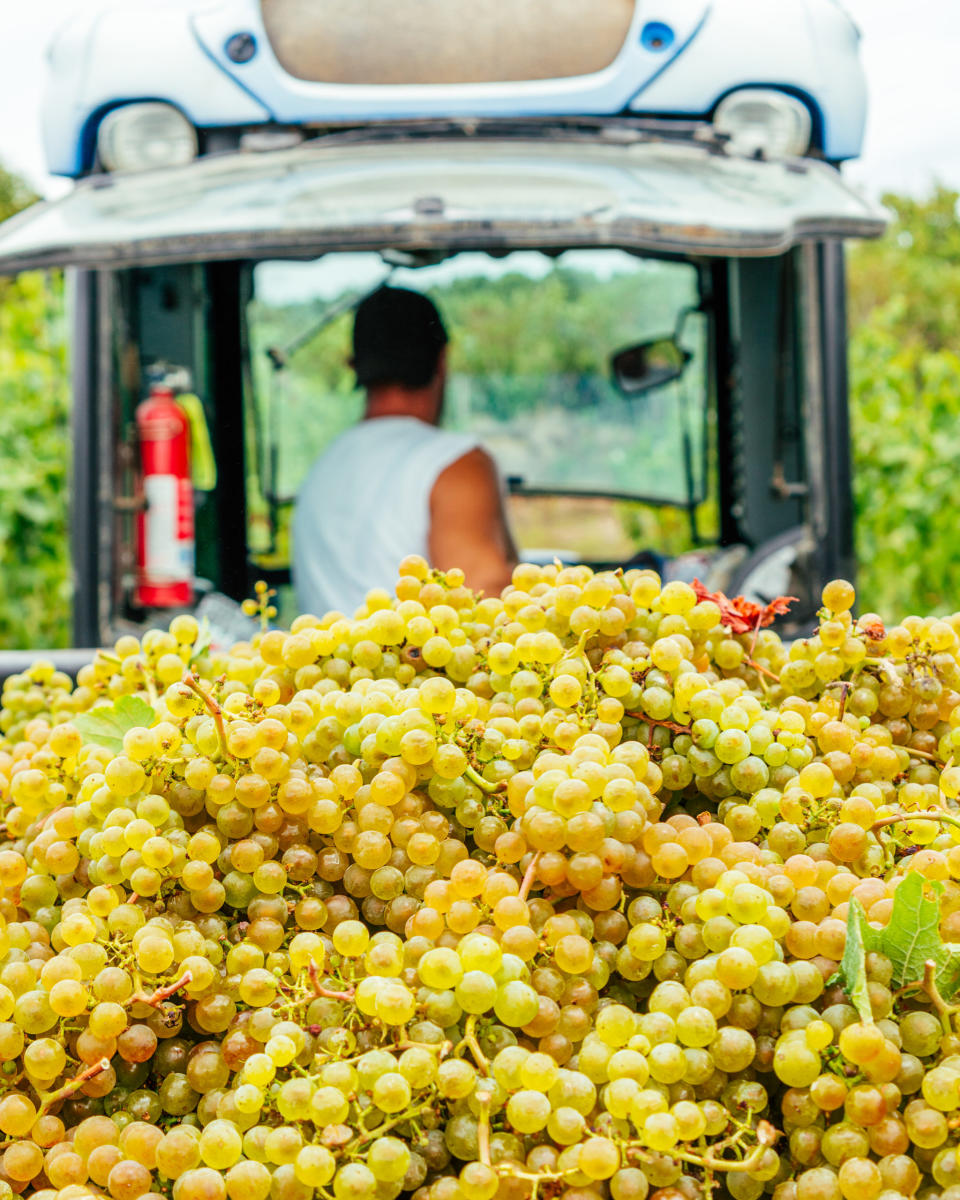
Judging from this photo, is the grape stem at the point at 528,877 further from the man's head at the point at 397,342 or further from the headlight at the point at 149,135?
the man's head at the point at 397,342

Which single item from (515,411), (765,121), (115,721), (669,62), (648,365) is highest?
(669,62)

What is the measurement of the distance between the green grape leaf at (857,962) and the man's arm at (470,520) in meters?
2.34

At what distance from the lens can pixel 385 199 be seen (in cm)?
238

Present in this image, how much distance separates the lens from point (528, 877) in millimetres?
835

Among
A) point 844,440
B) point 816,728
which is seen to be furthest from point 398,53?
point 816,728

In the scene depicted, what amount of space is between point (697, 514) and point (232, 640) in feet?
5.82

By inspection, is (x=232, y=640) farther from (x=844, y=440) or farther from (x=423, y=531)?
(x=844, y=440)

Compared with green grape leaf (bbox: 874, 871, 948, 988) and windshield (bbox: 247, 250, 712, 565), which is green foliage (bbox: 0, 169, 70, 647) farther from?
green grape leaf (bbox: 874, 871, 948, 988)

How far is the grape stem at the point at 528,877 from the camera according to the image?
832 millimetres

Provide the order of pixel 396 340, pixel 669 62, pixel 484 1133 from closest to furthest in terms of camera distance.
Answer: pixel 484 1133 → pixel 669 62 → pixel 396 340

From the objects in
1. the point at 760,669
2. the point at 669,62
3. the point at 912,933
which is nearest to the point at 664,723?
the point at 760,669

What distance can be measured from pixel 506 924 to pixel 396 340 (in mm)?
2810

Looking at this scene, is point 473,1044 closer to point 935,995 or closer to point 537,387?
point 935,995

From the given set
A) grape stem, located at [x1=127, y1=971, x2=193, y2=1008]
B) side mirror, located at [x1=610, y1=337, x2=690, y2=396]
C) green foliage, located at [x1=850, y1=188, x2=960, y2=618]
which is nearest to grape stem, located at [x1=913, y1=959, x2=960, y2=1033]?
grape stem, located at [x1=127, y1=971, x2=193, y2=1008]
